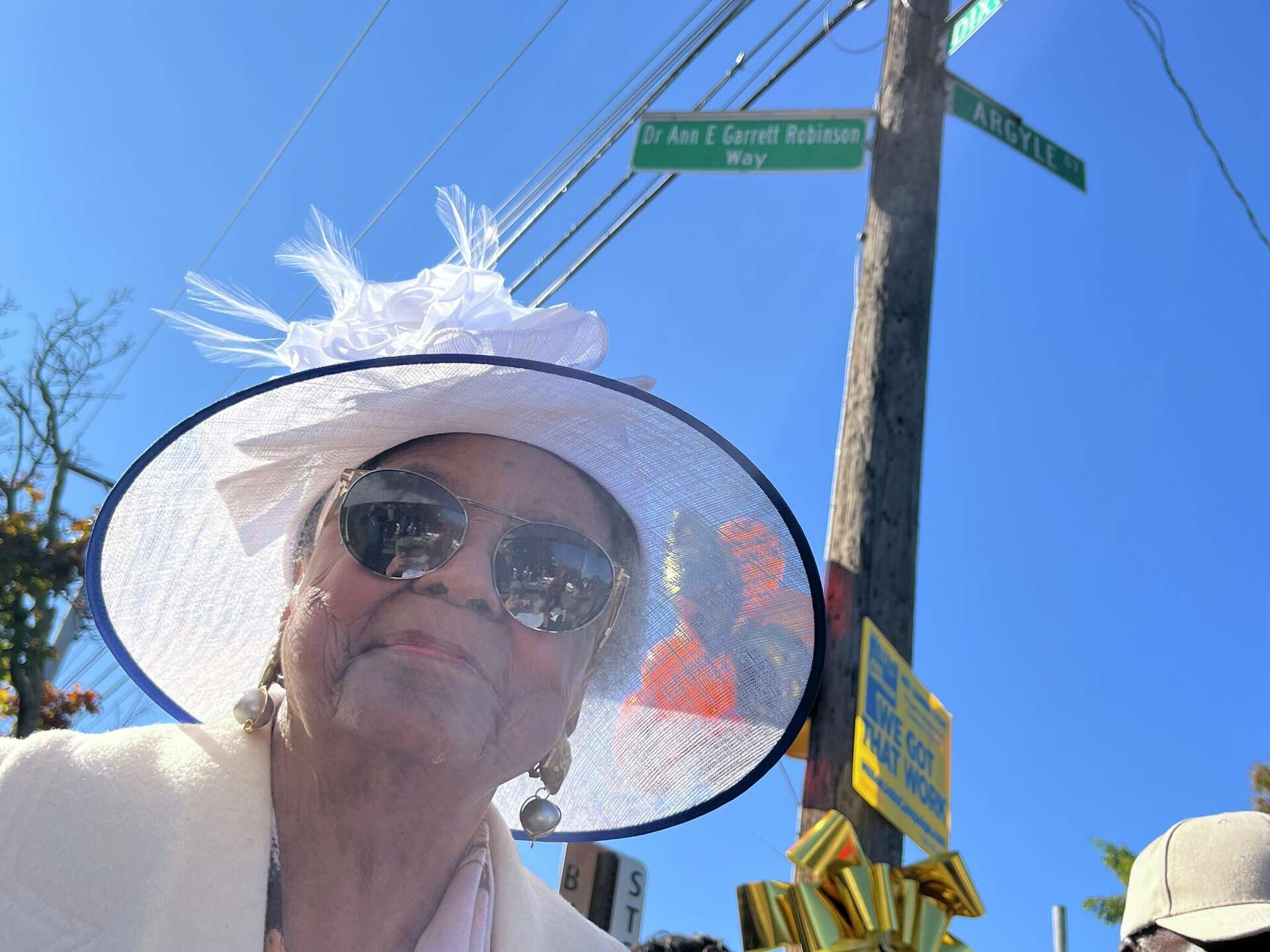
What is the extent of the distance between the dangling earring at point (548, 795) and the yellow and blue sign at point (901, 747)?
2.87 ft

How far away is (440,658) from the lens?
1869 millimetres

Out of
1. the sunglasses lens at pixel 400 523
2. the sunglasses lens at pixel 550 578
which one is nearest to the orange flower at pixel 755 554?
the sunglasses lens at pixel 550 578

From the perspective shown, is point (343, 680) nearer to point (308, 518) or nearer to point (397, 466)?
point (397, 466)

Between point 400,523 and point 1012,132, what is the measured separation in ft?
12.1

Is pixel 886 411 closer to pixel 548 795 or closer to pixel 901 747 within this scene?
pixel 901 747

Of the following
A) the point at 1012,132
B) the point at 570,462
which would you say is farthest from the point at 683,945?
the point at 1012,132

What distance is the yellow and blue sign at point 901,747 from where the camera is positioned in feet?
9.54

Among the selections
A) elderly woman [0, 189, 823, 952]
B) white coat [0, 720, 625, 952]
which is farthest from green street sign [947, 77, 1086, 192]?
white coat [0, 720, 625, 952]

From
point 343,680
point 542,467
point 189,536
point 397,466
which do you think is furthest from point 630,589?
point 189,536

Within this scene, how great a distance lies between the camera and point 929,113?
434 centimetres

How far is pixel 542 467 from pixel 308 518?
22.2 inches

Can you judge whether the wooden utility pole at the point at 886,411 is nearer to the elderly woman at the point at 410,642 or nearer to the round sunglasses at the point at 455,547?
the elderly woman at the point at 410,642

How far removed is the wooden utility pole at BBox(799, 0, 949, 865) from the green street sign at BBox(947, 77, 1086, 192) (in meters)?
0.13

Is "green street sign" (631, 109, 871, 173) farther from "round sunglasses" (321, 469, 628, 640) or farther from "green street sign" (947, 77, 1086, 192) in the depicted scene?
"round sunglasses" (321, 469, 628, 640)
